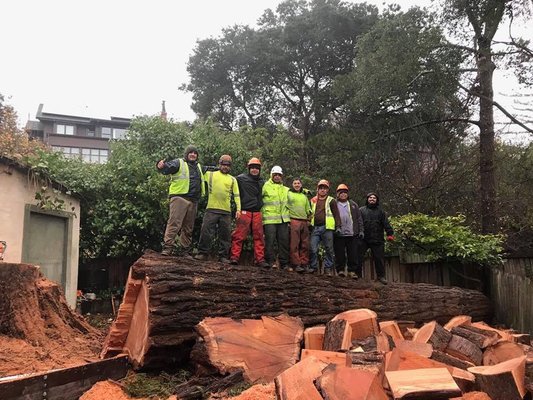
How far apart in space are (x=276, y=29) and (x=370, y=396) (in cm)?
2252

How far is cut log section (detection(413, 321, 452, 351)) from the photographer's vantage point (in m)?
5.34

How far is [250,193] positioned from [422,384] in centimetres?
445

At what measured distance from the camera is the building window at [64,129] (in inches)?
1990

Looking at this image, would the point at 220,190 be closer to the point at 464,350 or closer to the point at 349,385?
the point at 464,350

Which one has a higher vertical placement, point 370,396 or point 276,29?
point 276,29

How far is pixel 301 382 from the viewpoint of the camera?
3.56 meters

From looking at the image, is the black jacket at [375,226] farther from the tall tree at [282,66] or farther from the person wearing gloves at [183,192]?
the tall tree at [282,66]

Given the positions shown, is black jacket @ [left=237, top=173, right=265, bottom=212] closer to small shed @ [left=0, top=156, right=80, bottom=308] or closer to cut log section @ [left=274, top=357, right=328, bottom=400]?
cut log section @ [left=274, top=357, right=328, bottom=400]

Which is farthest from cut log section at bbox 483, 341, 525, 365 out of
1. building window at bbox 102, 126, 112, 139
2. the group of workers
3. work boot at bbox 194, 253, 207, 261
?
building window at bbox 102, 126, 112, 139

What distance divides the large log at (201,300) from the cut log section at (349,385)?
2.02 metres

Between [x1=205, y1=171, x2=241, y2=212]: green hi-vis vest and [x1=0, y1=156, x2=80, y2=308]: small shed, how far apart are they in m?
3.60

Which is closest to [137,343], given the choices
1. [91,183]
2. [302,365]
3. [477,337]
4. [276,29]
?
[302,365]

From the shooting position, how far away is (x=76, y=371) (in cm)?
433

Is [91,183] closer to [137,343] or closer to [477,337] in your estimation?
[137,343]
